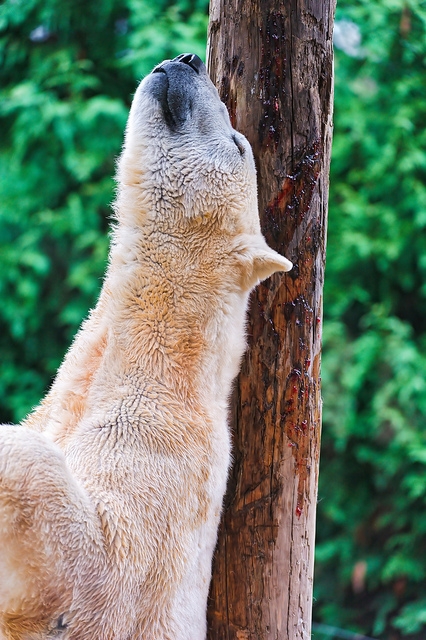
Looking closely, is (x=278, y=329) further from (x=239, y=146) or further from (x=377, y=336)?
(x=377, y=336)

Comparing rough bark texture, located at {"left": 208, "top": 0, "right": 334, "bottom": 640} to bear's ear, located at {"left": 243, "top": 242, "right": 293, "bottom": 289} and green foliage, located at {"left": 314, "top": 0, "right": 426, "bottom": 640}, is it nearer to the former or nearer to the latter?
bear's ear, located at {"left": 243, "top": 242, "right": 293, "bottom": 289}

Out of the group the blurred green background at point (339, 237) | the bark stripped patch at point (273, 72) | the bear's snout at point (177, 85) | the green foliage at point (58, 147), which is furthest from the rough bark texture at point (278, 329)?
the green foliage at point (58, 147)

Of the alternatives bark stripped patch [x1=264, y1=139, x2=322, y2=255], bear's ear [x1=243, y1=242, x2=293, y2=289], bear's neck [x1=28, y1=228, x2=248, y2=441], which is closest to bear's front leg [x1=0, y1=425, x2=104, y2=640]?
bear's neck [x1=28, y1=228, x2=248, y2=441]

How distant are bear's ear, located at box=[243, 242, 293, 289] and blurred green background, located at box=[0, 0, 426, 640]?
2447 mm

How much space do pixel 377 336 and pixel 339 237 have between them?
68 centimetres

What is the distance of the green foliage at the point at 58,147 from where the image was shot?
4.37 m

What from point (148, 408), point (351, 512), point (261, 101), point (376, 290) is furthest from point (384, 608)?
point (261, 101)

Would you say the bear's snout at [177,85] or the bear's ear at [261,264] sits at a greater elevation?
the bear's snout at [177,85]

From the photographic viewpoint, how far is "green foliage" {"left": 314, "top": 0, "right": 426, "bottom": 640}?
14.1ft

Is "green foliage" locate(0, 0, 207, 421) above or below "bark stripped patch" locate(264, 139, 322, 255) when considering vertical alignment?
above

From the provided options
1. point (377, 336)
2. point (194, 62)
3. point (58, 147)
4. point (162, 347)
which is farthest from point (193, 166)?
point (58, 147)

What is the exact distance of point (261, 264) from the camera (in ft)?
6.12

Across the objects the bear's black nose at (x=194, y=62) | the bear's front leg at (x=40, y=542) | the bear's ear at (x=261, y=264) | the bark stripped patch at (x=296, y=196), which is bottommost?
the bear's front leg at (x=40, y=542)

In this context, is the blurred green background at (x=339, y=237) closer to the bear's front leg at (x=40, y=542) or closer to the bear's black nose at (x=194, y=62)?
the bear's black nose at (x=194, y=62)
